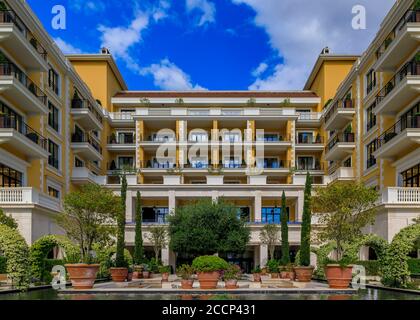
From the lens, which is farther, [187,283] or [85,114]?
[85,114]

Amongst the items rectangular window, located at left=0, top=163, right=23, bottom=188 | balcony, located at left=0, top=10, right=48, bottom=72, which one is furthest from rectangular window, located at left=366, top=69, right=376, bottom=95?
rectangular window, located at left=0, top=163, right=23, bottom=188

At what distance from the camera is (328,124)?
48.3 metres

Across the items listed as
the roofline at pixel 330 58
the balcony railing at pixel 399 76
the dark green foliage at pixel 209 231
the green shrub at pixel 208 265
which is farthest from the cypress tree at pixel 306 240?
the roofline at pixel 330 58

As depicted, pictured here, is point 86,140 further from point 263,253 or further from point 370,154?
point 370,154

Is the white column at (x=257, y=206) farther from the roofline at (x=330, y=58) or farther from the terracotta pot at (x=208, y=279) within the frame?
the terracotta pot at (x=208, y=279)

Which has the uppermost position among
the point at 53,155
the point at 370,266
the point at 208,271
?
the point at 53,155

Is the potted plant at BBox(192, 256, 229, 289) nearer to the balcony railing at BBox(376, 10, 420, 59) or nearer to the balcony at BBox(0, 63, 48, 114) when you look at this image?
the balcony at BBox(0, 63, 48, 114)

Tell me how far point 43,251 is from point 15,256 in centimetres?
217

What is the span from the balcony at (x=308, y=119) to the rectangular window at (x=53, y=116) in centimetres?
2630

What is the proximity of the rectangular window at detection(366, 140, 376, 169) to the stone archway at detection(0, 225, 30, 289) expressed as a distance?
28066 millimetres

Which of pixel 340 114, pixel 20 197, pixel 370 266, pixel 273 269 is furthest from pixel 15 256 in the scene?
pixel 340 114

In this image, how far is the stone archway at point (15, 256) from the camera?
58.4ft

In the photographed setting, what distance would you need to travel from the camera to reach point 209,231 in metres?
34.4
